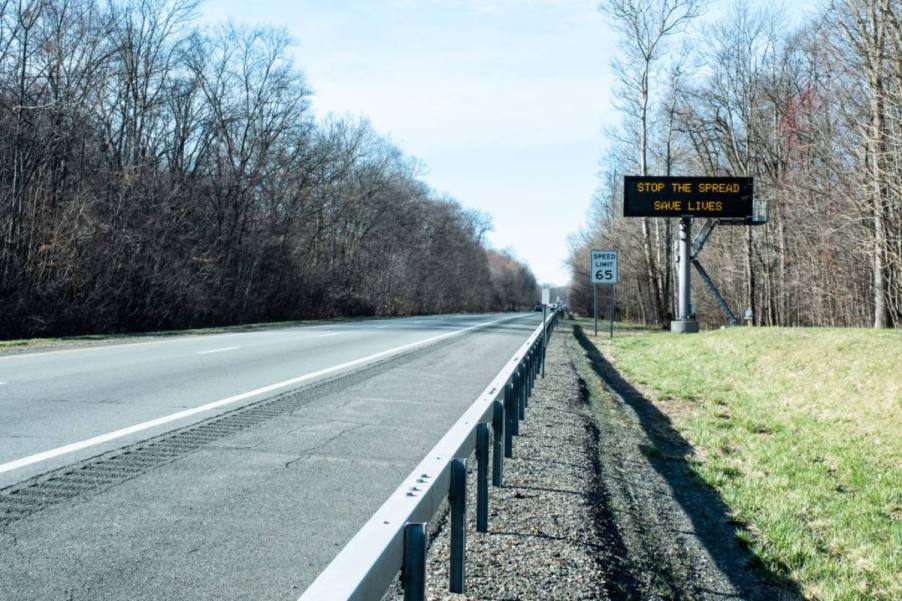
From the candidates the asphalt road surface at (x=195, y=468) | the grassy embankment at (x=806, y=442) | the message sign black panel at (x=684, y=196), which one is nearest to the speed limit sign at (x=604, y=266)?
the message sign black panel at (x=684, y=196)

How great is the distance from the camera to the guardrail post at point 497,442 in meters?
5.66

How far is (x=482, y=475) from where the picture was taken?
15.4 ft

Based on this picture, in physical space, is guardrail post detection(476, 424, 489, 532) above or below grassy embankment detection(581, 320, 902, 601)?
above

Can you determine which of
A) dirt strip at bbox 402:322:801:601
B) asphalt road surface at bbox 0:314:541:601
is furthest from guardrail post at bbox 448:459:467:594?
asphalt road surface at bbox 0:314:541:601

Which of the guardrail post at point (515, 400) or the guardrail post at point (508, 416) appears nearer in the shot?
the guardrail post at point (508, 416)

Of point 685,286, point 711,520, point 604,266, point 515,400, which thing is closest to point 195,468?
point 515,400

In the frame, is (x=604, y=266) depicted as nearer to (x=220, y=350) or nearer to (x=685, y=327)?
(x=685, y=327)

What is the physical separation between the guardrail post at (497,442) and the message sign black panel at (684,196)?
67.3ft

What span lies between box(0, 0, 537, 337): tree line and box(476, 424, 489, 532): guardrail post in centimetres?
2084

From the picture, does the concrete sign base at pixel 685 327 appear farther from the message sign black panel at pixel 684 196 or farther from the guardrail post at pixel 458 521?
the guardrail post at pixel 458 521

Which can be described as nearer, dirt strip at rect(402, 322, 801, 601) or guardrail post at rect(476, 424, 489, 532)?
dirt strip at rect(402, 322, 801, 601)

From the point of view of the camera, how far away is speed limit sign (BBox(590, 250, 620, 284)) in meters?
24.6

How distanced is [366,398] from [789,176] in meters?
25.6

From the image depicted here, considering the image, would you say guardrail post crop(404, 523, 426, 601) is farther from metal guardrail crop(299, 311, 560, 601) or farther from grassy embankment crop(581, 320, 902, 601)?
grassy embankment crop(581, 320, 902, 601)
